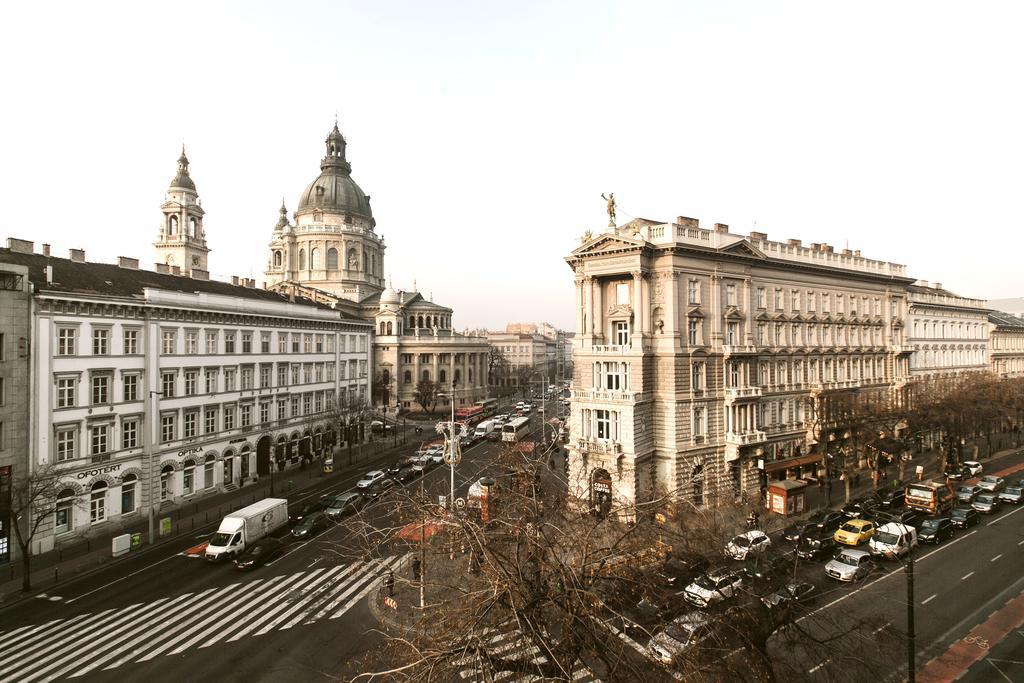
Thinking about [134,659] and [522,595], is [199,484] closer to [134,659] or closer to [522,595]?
[134,659]

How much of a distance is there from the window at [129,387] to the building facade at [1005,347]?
326 ft

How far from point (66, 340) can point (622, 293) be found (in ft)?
121

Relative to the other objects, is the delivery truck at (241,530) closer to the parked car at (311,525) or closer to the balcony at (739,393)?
the parked car at (311,525)

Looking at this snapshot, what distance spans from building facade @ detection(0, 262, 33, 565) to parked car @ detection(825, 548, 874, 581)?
4354 cm

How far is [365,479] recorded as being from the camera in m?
45.3

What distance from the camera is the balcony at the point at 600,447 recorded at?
37.6 m

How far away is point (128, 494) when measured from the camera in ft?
126

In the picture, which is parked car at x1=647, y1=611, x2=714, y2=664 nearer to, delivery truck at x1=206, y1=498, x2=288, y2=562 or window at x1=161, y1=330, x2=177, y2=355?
delivery truck at x1=206, y1=498, x2=288, y2=562

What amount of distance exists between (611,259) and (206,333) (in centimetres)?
3307

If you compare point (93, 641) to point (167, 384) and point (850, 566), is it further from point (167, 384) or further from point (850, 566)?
point (850, 566)

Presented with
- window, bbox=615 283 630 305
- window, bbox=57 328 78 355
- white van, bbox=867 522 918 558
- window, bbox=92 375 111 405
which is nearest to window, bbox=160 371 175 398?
window, bbox=92 375 111 405

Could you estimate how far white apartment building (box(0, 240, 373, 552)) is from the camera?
34.3 metres

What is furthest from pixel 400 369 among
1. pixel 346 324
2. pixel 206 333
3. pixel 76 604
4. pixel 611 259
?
pixel 76 604

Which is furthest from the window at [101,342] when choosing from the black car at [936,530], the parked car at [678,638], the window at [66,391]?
the black car at [936,530]
